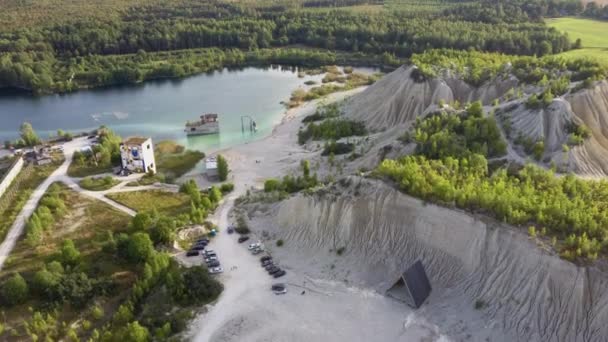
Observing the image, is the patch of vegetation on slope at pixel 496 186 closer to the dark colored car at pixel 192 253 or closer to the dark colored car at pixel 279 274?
the dark colored car at pixel 279 274

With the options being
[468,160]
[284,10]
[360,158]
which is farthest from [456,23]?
[468,160]

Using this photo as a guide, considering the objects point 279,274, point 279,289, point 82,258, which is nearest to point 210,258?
point 279,274

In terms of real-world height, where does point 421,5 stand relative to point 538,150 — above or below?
above

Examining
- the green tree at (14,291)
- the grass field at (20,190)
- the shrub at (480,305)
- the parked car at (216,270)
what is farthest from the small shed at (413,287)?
the grass field at (20,190)

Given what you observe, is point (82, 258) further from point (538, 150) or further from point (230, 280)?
point (538, 150)

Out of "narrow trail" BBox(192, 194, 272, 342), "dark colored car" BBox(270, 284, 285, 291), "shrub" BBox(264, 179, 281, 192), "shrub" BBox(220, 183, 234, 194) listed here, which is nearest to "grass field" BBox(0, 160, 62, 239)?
"shrub" BBox(220, 183, 234, 194)

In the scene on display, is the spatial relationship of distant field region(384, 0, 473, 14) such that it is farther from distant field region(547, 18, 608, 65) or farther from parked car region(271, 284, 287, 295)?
parked car region(271, 284, 287, 295)
